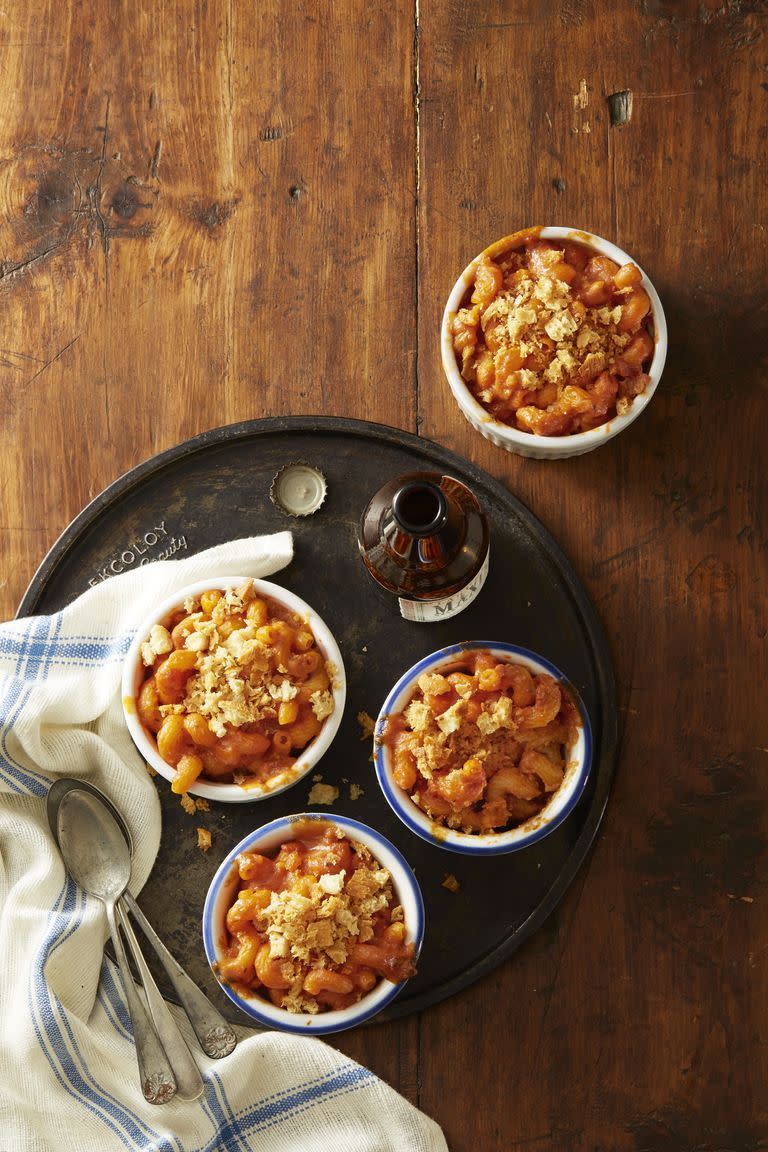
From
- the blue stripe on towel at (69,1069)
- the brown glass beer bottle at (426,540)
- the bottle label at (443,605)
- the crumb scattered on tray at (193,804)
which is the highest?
the brown glass beer bottle at (426,540)

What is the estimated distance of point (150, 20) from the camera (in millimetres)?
2264

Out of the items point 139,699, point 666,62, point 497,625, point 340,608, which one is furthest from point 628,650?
point 666,62

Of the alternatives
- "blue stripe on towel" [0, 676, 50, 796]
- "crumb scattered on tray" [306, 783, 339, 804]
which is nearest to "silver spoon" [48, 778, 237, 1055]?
"blue stripe on towel" [0, 676, 50, 796]

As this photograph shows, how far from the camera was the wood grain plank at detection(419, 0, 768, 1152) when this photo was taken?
2010 mm

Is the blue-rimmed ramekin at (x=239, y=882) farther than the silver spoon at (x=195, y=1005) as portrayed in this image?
No

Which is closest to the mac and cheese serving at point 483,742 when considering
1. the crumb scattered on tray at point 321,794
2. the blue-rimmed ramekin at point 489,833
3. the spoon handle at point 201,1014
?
the blue-rimmed ramekin at point 489,833

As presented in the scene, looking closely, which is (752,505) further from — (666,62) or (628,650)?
(666,62)

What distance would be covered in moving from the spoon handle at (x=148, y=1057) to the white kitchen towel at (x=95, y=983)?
0.24 feet

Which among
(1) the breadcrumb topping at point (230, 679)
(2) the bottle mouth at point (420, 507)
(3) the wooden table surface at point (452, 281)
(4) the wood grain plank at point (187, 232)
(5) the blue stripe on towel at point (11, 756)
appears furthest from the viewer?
(4) the wood grain plank at point (187, 232)

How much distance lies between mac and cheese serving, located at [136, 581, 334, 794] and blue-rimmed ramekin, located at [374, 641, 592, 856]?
0.14 meters

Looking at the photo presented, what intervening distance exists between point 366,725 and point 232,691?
327 mm

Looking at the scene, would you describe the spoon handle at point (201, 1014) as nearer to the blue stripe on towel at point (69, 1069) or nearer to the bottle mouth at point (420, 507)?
the blue stripe on towel at point (69, 1069)

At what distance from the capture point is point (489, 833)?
6.08 feet

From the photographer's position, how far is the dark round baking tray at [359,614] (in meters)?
1.99
